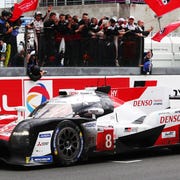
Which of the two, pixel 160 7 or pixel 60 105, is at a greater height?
pixel 160 7

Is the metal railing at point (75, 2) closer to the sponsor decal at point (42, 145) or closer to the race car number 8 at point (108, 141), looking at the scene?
the race car number 8 at point (108, 141)

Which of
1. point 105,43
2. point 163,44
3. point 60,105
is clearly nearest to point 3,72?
point 105,43

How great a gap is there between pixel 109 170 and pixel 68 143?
2.91ft

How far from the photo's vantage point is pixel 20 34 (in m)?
15.4

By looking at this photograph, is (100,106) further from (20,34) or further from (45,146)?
(20,34)

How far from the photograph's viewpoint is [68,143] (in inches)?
387

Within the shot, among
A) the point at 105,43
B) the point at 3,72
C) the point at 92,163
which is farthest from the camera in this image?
the point at 105,43

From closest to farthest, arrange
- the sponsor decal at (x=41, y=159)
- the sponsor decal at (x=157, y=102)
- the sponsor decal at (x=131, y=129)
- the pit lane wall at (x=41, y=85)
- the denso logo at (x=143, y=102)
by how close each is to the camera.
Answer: the sponsor decal at (x=41, y=159), the sponsor decal at (x=131, y=129), the denso logo at (x=143, y=102), the sponsor decal at (x=157, y=102), the pit lane wall at (x=41, y=85)

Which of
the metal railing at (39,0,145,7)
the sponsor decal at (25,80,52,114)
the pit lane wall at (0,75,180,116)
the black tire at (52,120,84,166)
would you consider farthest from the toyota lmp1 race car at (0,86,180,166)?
the metal railing at (39,0,145,7)

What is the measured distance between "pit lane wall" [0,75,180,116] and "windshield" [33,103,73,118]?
14.8ft

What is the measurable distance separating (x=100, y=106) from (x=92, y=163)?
1085 millimetres

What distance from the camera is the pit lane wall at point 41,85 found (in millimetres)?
15125

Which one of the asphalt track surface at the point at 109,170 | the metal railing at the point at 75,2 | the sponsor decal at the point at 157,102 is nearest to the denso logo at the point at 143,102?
the sponsor decal at the point at 157,102

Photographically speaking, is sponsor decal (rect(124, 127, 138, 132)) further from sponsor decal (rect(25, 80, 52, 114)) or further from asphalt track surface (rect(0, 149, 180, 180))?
sponsor decal (rect(25, 80, 52, 114))
